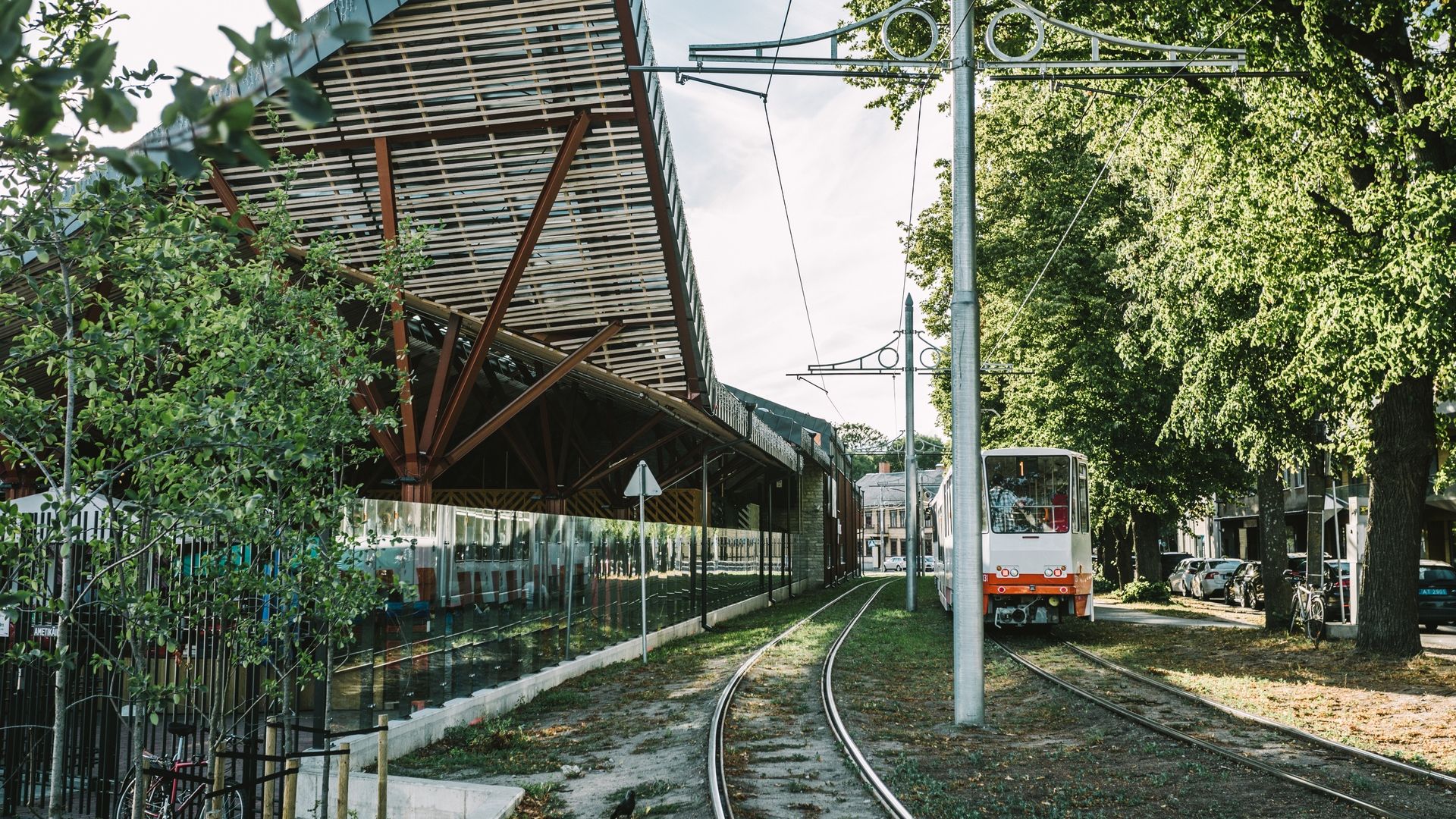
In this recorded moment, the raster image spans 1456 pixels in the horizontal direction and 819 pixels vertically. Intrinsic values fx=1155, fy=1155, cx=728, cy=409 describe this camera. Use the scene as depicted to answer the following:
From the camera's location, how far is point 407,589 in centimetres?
665

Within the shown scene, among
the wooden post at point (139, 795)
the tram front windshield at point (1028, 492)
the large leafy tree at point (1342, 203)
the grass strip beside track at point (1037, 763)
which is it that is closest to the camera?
the wooden post at point (139, 795)

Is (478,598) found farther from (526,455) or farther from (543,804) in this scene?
(526,455)

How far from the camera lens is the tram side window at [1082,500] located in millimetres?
20875

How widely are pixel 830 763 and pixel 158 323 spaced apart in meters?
7.00

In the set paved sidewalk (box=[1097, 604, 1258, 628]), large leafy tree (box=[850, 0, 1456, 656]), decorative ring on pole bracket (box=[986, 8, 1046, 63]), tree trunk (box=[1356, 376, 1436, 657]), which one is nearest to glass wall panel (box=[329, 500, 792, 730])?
decorative ring on pole bracket (box=[986, 8, 1046, 63])

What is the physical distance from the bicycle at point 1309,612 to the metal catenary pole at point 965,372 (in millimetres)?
9943

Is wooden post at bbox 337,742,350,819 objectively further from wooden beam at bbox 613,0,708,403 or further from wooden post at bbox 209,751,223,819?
wooden beam at bbox 613,0,708,403

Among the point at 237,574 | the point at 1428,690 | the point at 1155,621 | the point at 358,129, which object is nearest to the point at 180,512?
the point at 237,574

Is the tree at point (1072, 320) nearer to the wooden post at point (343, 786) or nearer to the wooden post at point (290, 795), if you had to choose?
the wooden post at point (343, 786)

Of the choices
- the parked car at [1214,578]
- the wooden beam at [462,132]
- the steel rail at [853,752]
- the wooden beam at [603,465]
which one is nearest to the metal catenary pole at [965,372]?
the steel rail at [853,752]

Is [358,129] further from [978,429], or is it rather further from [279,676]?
[279,676]

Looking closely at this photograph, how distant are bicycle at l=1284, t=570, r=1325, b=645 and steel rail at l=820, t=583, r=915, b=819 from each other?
8.01 m

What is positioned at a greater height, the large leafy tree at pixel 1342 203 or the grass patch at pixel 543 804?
the large leafy tree at pixel 1342 203

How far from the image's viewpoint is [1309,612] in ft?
64.0
